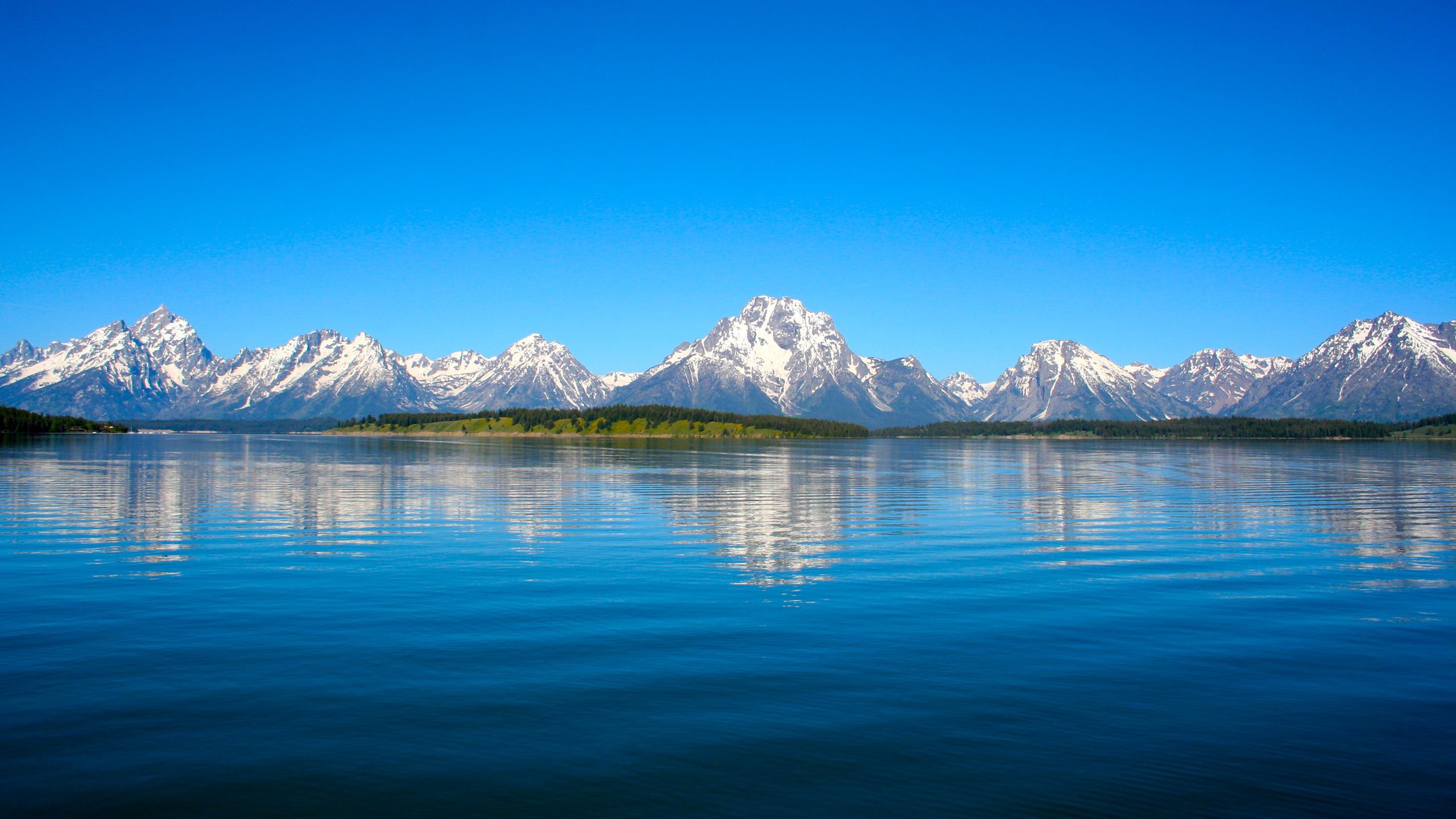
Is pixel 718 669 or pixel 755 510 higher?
pixel 755 510

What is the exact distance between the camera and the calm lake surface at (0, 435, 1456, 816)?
13359mm

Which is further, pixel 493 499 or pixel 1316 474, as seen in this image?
pixel 1316 474

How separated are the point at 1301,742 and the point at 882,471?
A: 96255 millimetres

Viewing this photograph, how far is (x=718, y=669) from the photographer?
19562 mm

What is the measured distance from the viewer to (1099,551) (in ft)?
132

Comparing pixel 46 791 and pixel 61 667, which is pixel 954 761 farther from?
pixel 61 667

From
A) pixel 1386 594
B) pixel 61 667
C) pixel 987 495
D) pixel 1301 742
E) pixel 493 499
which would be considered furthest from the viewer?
pixel 987 495

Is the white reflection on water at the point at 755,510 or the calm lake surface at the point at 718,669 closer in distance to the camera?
the calm lake surface at the point at 718,669

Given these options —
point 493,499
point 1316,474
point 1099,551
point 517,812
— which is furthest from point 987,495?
point 517,812

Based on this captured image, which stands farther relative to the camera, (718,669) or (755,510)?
(755,510)

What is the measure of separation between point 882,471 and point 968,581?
3157 inches

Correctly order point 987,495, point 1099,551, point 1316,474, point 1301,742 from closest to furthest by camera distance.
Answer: point 1301,742, point 1099,551, point 987,495, point 1316,474

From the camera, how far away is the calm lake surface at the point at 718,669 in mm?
13359

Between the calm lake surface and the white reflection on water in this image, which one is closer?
the calm lake surface
